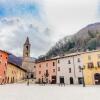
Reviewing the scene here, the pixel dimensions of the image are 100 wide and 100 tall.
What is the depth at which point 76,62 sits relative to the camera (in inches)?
2355

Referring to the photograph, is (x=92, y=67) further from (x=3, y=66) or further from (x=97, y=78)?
(x=3, y=66)

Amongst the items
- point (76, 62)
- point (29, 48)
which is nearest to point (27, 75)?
point (29, 48)

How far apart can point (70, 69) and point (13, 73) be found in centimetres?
2677

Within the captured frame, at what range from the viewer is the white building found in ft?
191

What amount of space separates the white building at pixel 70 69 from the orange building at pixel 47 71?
2101 millimetres

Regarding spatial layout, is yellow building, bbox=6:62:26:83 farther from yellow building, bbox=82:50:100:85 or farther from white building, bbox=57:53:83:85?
yellow building, bbox=82:50:100:85

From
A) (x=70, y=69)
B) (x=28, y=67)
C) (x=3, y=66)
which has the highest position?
(x=28, y=67)

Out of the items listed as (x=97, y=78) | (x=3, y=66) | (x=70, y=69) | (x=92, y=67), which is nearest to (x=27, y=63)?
(x=3, y=66)

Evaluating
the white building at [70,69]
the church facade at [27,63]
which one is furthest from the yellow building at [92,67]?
the church facade at [27,63]

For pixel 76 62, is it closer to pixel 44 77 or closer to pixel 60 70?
pixel 60 70

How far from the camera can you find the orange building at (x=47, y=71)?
217ft

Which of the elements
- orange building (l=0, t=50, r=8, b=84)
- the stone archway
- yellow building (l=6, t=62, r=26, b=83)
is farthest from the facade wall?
the stone archway

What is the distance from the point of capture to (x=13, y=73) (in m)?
76.2

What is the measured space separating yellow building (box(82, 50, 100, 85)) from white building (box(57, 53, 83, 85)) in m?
2.52
